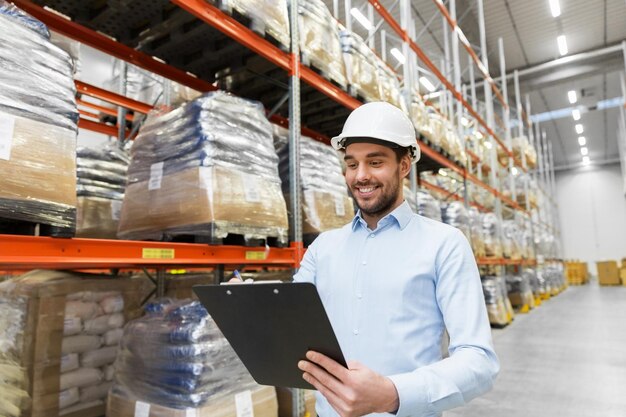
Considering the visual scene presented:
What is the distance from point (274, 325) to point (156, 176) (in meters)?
1.86

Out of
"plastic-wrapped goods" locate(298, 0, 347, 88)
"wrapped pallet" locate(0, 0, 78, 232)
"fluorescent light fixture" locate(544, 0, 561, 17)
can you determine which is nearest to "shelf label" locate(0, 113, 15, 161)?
"wrapped pallet" locate(0, 0, 78, 232)

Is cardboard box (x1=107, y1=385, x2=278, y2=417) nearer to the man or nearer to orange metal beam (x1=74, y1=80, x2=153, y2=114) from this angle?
the man

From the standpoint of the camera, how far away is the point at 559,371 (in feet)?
17.0

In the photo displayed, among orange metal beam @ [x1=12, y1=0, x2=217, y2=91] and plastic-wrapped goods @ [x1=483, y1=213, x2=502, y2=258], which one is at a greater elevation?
orange metal beam @ [x1=12, y1=0, x2=217, y2=91]

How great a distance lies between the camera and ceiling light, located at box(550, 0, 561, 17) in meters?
11.8

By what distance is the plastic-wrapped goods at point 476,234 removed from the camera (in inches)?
313

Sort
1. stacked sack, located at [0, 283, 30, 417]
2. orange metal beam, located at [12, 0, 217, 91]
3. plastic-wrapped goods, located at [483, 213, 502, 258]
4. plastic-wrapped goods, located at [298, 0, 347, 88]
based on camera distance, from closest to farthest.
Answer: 1. stacked sack, located at [0, 283, 30, 417]
2. orange metal beam, located at [12, 0, 217, 91]
3. plastic-wrapped goods, located at [298, 0, 347, 88]
4. plastic-wrapped goods, located at [483, 213, 502, 258]

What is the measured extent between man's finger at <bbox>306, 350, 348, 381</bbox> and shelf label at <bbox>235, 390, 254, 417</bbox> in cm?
173

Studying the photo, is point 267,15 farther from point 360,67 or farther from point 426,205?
point 426,205

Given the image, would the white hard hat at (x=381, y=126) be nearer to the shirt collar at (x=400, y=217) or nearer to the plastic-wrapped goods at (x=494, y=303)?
the shirt collar at (x=400, y=217)

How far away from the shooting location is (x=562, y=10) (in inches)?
505

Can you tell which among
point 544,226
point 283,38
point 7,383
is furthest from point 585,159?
point 7,383

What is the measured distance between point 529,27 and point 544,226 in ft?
28.8

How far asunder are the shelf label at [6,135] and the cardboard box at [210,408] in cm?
159
